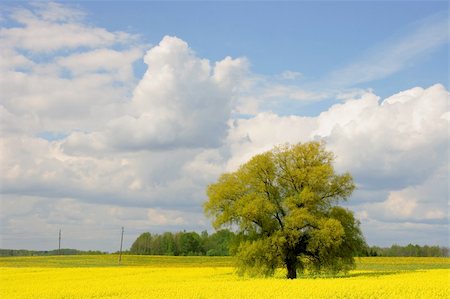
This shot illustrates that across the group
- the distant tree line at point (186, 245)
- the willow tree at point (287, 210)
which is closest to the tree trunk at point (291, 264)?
the willow tree at point (287, 210)

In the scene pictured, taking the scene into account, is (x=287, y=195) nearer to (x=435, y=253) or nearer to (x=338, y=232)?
(x=338, y=232)

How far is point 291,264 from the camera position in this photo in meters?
50.3

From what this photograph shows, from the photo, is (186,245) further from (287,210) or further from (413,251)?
(287,210)

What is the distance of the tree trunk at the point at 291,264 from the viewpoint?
5012 centimetres

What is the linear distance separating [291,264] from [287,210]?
16.3 ft

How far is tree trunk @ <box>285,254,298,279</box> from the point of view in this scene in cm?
5012

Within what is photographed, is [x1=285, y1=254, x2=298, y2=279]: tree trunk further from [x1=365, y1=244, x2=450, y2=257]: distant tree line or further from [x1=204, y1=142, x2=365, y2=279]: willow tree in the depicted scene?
[x1=365, y1=244, x2=450, y2=257]: distant tree line

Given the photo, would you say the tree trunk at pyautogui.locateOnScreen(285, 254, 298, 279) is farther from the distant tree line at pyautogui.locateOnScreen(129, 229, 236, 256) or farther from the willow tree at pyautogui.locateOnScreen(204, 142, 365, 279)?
the distant tree line at pyautogui.locateOnScreen(129, 229, 236, 256)

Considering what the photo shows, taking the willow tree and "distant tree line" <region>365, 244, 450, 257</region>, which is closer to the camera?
the willow tree

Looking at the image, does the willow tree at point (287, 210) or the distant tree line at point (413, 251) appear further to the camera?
the distant tree line at point (413, 251)

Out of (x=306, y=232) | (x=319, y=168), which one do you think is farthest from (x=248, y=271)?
(x=319, y=168)

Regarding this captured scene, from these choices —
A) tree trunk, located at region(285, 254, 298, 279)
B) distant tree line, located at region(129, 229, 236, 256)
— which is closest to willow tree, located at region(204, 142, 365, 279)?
tree trunk, located at region(285, 254, 298, 279)

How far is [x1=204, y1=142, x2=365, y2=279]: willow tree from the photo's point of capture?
4883cm

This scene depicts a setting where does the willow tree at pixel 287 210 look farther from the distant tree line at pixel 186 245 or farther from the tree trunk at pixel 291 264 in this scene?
the distant tree line at pixel 186 245
